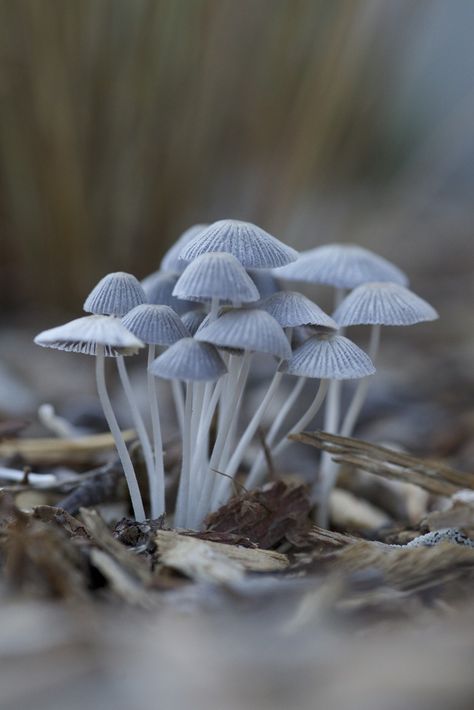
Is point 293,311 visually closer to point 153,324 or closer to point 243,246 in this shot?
point 243,246

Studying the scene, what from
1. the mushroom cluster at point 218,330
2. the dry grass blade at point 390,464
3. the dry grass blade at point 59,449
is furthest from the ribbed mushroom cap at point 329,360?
the dry grass blade at point 59,449

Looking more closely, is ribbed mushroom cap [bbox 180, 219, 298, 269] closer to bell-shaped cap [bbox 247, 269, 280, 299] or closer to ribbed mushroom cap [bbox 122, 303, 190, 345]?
ribbed mushroom cap [bbox 122, 303, 190, 345]

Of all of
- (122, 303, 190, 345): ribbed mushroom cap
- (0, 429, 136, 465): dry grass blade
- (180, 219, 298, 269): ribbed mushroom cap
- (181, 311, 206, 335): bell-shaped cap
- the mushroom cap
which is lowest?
(0, 429, 136, 465): dry grass blade

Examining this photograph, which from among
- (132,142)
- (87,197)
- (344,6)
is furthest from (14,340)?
(344,6)

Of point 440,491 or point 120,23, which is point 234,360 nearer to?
point 440,491

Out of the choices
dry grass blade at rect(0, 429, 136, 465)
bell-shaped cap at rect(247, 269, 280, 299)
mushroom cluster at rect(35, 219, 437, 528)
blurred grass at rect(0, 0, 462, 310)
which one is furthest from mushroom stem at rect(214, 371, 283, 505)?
blurred grass at rect(0, 0, 462, 310)

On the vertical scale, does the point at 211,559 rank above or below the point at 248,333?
below

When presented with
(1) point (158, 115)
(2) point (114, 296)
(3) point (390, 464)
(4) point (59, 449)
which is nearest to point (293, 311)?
(2) point (114, 296)
